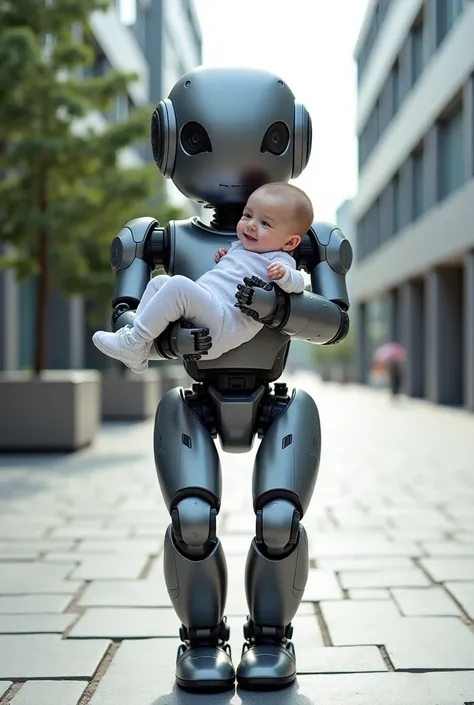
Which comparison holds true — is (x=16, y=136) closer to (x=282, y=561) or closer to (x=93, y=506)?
(x=93, y=506)

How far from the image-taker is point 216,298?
300 centimetres

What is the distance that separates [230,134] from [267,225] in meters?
0.41

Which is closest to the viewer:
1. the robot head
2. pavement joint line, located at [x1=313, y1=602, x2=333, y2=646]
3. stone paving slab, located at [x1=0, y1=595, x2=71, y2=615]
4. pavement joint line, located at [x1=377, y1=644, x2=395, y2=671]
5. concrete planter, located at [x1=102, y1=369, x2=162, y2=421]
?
the robot head

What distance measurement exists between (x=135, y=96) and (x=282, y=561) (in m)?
27.0

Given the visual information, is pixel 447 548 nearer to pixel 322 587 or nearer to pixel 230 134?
pixel 322 587

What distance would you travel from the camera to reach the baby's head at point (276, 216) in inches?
118

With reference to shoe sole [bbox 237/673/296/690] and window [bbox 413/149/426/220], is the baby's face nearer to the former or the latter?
shoe sole [bbox 237/673/296/690]

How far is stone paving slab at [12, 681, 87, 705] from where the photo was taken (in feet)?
9.95

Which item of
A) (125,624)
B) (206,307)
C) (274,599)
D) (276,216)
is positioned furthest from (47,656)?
(276,216)

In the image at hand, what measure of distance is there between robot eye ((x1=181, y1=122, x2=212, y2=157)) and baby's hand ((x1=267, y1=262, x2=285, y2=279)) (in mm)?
586

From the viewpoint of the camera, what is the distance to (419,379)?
26812 millimetres

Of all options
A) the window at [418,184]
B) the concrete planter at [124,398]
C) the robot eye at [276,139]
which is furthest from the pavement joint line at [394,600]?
the window at [418,184]

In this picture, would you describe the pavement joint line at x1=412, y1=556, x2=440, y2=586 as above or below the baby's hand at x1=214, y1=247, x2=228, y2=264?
below

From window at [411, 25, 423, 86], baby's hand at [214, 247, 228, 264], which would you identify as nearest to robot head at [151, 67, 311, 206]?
baby's hand at [214, 247, 228, 264]
